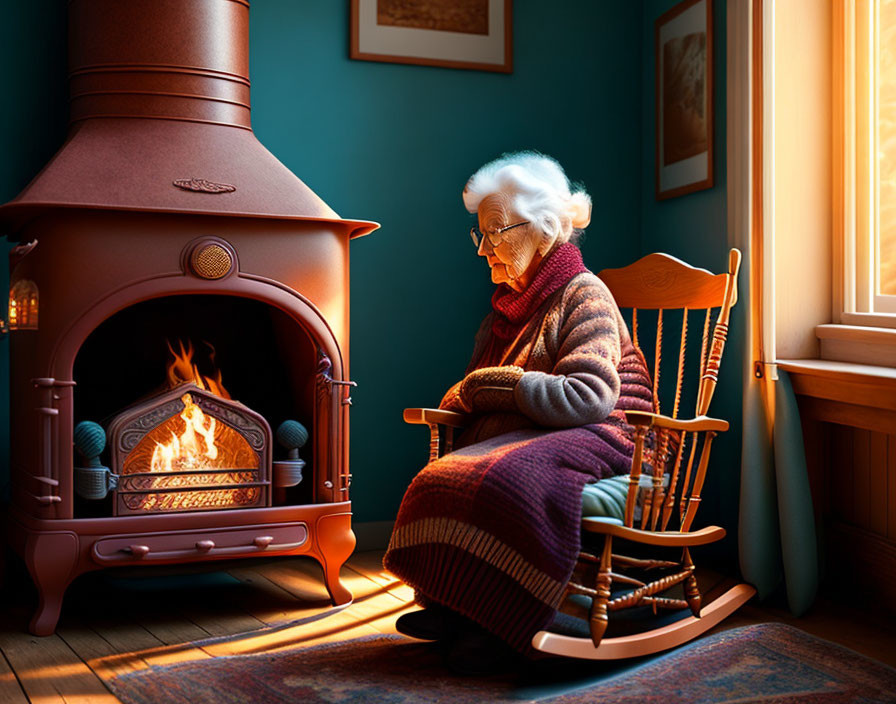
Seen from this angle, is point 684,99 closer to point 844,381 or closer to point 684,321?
point 684,321

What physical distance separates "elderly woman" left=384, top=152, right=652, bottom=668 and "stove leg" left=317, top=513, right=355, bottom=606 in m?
0.40

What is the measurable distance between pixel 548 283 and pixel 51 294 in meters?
1.28

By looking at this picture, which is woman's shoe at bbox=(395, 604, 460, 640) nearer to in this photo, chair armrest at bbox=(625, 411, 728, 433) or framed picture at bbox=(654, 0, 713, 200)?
chair armrest at bbox=(625, 411, 728, 433)

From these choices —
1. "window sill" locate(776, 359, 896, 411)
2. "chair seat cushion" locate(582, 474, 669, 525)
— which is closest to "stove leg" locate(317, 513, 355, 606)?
"chair seat cushion" locate(582, 474, 669, 525)

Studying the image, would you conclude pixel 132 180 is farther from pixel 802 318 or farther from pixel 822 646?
pixel 822 646

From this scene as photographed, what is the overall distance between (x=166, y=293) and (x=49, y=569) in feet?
2.48

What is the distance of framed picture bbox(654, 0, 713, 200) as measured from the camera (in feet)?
10.3

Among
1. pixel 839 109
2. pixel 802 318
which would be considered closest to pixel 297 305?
pixel 802 318

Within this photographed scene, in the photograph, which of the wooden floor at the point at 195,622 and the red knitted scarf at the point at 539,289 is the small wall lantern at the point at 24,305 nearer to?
the wooden floor at the point at 195,622

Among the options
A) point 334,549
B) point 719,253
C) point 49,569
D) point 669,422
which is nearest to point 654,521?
point 669,422

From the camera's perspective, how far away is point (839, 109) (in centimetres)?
281

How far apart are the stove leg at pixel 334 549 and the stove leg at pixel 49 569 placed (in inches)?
25.5

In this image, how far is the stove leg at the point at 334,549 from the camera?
2.75 meters

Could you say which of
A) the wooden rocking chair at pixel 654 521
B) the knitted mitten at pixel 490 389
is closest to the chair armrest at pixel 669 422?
the wooden rocking chair at pixel 654 521
